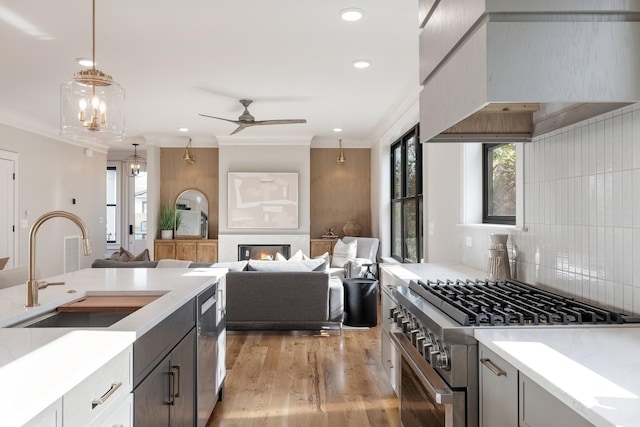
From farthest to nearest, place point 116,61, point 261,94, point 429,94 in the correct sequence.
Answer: point 261,94 < point 116,61 < point 429,94

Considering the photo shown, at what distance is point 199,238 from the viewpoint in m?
8.23

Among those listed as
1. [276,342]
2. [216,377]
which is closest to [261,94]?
[276,342]

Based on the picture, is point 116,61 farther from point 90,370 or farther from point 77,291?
point 90,370

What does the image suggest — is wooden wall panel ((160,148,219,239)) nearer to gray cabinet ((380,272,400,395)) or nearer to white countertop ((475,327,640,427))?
gray cabinet ((380,272,400,395))

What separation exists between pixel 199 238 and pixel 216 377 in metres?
5.61

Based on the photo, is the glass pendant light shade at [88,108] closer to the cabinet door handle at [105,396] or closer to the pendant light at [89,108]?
the pendant light at [89,108]

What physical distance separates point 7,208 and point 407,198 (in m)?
5.26

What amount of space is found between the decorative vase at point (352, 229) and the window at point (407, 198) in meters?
0.92

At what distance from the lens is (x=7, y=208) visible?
19.7 ft

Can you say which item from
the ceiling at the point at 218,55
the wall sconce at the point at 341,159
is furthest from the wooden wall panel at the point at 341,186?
the ceiling at the point at 218,55

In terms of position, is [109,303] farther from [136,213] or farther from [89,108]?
[136,213]

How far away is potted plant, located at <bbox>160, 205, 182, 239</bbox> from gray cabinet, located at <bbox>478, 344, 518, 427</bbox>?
7.39 metres

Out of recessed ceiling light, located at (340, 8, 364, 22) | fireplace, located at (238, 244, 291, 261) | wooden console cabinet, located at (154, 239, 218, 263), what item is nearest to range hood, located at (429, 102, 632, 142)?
recessed ceiling light, located at (340, 8, 364, 22)

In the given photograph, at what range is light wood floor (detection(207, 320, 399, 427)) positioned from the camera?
9.30 feet
